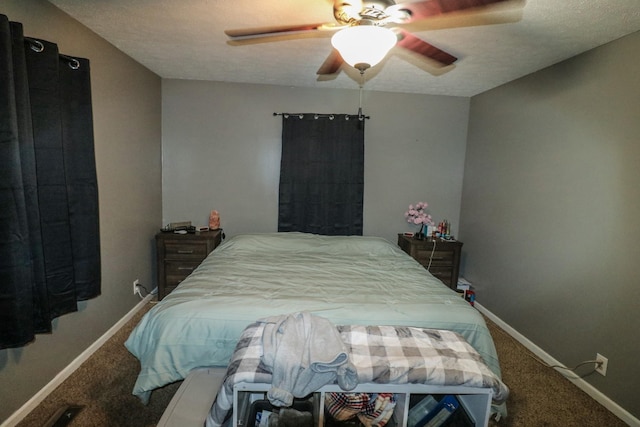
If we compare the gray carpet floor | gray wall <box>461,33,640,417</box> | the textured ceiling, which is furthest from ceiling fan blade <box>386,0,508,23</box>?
the gray carpet floor

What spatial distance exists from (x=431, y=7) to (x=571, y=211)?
192cm

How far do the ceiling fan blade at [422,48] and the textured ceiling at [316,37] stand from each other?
0.87 feet

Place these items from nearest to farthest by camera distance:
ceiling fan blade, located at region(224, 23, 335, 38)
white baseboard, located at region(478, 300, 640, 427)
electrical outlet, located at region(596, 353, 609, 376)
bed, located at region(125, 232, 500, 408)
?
ceiling fan blade, located at region(224, 23, 335, 38)
bed, located at region(125, 232, 500, 408)
white baseboard, located at region(478, 300, 640, 427)
electrical outlet, located at region(596, 353, 609, 376)

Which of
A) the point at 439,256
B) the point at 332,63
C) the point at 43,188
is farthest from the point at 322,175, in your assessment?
the point at 43,188

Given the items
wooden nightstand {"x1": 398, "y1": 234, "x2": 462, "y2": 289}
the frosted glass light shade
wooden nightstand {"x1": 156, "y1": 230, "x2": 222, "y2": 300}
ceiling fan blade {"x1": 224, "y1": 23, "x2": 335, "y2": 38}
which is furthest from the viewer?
wooden nightstand {"x1": 398, "y1": 234, "x2": 462, "y2": 289}

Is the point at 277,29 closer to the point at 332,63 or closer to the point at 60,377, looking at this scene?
the point at 332,63

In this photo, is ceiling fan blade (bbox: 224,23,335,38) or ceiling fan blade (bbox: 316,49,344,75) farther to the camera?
ceiling fan blade (bbox: 316,49,344,75)

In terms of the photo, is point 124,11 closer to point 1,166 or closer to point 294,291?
point 1,166

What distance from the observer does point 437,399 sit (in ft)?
4.93

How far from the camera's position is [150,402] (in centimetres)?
184

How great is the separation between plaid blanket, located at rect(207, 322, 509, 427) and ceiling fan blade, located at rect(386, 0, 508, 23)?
1320 mm

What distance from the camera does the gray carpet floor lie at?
67.9 inches

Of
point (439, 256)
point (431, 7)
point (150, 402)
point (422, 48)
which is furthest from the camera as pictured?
point (439, 256)

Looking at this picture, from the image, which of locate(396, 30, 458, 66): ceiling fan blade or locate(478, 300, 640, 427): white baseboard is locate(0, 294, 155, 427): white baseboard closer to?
locate(396, 30, 458, 66): ceiling fan blade
